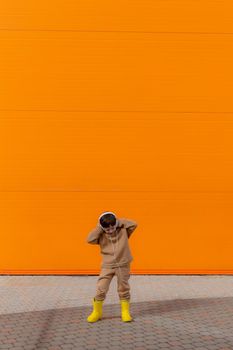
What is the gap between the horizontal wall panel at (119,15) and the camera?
10.2m

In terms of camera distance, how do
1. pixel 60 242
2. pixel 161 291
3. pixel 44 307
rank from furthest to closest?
pixel 60 242
pixel 161 291
pixel 44 307

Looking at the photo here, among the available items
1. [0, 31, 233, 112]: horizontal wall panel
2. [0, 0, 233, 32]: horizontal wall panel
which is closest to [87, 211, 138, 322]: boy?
[0, 31, 233, 112]: horizontal wall panel

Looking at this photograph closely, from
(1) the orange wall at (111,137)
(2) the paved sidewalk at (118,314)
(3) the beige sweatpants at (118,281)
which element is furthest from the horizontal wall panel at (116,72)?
(3) the beige sweatpants at (118,281)

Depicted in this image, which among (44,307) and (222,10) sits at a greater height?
(222,10)

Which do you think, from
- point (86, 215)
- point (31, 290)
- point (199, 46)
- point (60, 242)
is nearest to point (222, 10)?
point (199, 46)

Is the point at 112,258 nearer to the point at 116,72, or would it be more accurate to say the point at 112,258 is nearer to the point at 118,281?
the point at 118,281

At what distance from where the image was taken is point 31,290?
895cm

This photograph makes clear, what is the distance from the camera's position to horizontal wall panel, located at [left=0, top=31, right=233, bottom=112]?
1023 centimetres

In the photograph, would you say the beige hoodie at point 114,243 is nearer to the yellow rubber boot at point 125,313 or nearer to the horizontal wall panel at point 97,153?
the yellow rubber boot at point 125,313

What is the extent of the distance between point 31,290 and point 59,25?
4614 mm

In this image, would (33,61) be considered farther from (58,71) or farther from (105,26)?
(105,26)

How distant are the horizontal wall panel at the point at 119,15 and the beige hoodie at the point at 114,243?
4585 mm

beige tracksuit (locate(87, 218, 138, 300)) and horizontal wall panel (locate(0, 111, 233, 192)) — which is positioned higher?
horizontal wall panel (locate(0, 111, 233, 192))

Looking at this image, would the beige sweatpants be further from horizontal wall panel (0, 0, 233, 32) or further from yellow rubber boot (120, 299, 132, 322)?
horizontal wall panel (0, 0, 233, 32)
